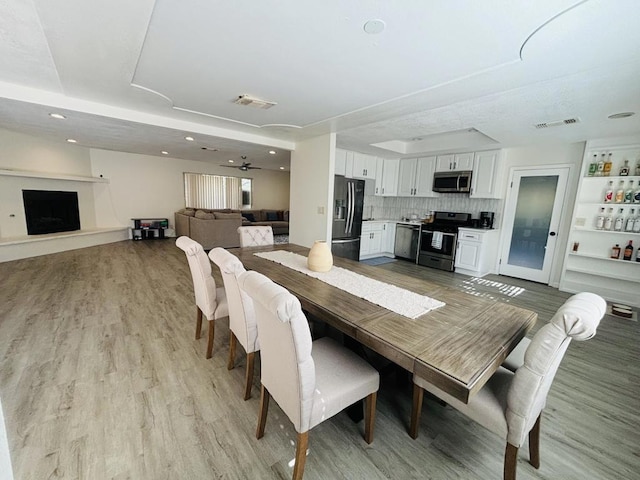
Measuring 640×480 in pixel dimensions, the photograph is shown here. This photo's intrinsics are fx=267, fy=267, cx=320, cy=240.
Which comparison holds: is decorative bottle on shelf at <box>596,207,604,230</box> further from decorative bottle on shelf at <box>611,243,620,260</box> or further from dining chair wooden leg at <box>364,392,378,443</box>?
dining chair wooden leg at <box>364,392,378,443</box>

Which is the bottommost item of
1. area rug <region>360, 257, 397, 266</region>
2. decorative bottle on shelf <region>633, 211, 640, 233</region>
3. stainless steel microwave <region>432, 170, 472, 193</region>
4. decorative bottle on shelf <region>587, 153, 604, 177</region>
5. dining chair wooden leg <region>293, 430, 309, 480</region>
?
area rug <region>360, 257, 397, 266</region>

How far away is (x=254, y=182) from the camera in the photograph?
9.32 m

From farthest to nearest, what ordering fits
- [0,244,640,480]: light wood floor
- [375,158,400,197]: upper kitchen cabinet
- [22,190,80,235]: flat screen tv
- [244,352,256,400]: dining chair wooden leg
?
[375,158,400,197]: upper kitchen cabinet, [22,190,80,235]: flat screen tv, [244,352,256,400]: dining chair wooden leg, [0,244,640,480]: light wood floor

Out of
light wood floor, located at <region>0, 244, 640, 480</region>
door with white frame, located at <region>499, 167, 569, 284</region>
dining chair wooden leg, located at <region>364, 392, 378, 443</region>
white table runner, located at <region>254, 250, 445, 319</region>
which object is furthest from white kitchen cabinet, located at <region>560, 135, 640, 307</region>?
dining chair wooden leg, located at <region>364, 392, 378, 443</region>

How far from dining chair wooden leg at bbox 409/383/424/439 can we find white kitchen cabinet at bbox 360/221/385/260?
172 inches

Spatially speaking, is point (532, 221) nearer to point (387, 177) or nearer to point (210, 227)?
point (387, 177)

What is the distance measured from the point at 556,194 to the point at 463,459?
4714 millimetres

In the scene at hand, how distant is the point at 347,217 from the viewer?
209 inches

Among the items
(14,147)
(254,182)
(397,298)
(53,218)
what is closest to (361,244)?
(397,298)

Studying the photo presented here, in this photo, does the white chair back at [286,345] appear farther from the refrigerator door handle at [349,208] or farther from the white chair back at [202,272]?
the refrigerator door handle at [349,208]

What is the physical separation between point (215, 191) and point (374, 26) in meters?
7.96

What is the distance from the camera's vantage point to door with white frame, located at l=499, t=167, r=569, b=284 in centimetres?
445

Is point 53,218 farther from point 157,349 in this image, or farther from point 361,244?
point 361,244

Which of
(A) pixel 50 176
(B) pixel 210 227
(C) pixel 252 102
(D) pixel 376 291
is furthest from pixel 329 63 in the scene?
(A) pixel 50 176
